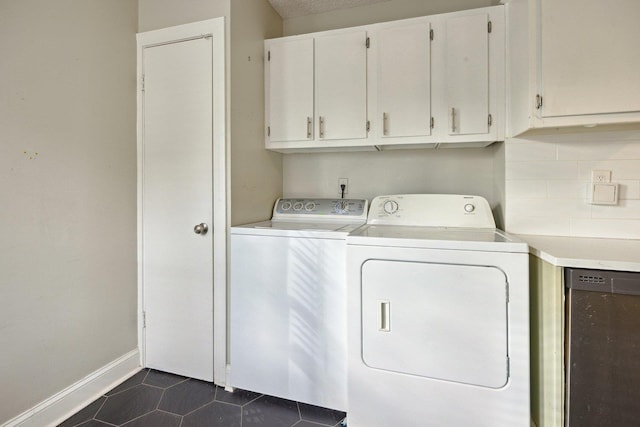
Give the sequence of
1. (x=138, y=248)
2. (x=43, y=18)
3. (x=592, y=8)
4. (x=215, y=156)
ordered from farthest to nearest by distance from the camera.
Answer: (x=138, y=248) → (x=215, y=156) → (x=43, y=18) → (x=592, y=8)

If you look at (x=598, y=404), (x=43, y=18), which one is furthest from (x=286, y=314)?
(x=43, y=18)

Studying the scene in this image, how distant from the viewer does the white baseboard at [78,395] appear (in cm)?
141

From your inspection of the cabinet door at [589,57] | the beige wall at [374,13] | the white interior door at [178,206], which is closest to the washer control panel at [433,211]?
the cabinet door at [589,57]

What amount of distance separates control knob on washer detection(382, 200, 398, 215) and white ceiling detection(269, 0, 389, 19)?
4.90ft

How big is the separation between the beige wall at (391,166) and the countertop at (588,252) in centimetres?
43

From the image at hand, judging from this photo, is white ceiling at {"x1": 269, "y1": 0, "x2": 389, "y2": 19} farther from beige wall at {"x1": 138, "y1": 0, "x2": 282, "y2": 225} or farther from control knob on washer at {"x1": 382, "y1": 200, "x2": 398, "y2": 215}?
control knob on washer at {"x1": 382, "y1": 200, "x2": 398, "y2": 215}

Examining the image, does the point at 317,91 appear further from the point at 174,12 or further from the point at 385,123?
the point at 174,12

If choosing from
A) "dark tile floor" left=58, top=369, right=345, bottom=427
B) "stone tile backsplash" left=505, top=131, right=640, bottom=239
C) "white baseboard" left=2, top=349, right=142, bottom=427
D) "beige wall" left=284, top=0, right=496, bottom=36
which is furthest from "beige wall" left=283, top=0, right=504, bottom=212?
"white baseboard" left=2, top=349, right=142, bottom=427

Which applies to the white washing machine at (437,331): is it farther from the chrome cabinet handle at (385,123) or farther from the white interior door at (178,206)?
the white interior door at (178,206)

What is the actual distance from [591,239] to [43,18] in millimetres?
2932

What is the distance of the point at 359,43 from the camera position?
190 cm

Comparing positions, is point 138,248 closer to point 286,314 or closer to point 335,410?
point 286,314

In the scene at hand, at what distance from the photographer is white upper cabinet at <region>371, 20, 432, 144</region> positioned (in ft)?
5.88

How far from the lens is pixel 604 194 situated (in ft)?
4.94
